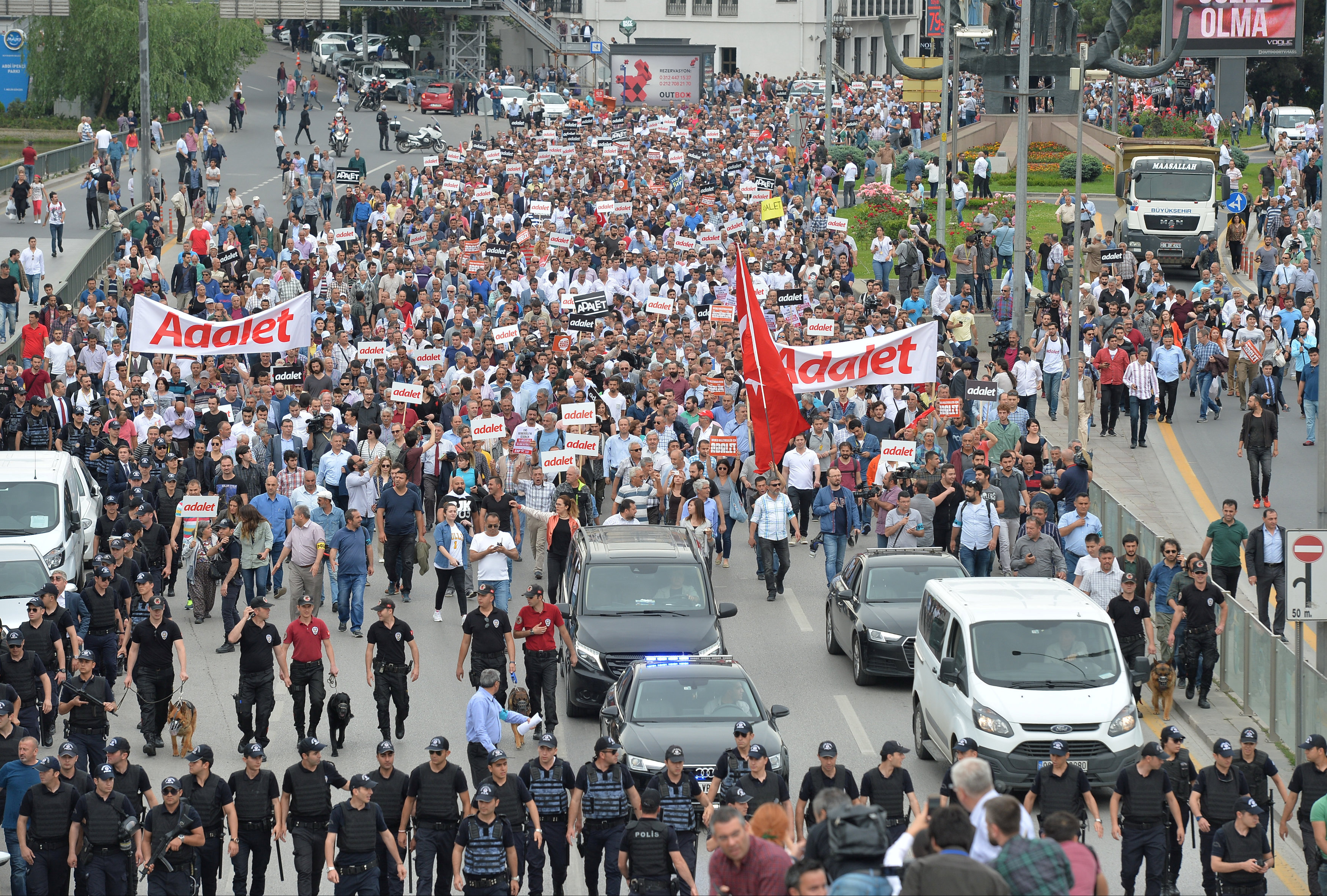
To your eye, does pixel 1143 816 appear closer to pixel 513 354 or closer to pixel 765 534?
pixel 765 534

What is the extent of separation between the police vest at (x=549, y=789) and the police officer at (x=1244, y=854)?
440cm

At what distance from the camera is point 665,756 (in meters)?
13.3

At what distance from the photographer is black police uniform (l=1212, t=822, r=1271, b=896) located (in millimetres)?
12477

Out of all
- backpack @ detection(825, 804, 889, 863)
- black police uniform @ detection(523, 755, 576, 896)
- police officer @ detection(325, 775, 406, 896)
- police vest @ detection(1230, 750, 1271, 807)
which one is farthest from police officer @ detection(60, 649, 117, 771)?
police vest @ detection(1230, 750, 1271, 807)

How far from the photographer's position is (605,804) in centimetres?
1276

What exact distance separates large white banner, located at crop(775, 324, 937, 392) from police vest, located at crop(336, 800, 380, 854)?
1233 centimetres

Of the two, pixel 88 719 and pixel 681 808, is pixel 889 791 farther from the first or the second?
pixel 88 719

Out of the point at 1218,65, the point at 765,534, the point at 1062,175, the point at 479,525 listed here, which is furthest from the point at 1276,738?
the point at 1218,65

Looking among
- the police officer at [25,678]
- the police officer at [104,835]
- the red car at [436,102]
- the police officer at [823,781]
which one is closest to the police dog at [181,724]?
the police officer at [25,678]

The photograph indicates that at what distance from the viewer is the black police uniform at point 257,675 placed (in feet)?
52.3

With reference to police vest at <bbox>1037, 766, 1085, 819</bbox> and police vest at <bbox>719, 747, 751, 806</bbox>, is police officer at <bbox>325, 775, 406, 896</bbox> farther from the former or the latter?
police vest at <bbox>1037, 766, 1085, 819</bbox>

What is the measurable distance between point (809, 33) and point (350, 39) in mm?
33017

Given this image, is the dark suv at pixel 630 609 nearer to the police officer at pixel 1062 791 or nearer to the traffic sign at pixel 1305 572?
the police officer at pixel 1062 791

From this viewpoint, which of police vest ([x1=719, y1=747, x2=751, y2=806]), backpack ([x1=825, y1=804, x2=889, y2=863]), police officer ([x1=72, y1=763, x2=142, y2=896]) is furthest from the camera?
police vest ([x1=719, y1=747, x2=751, y2=806])
